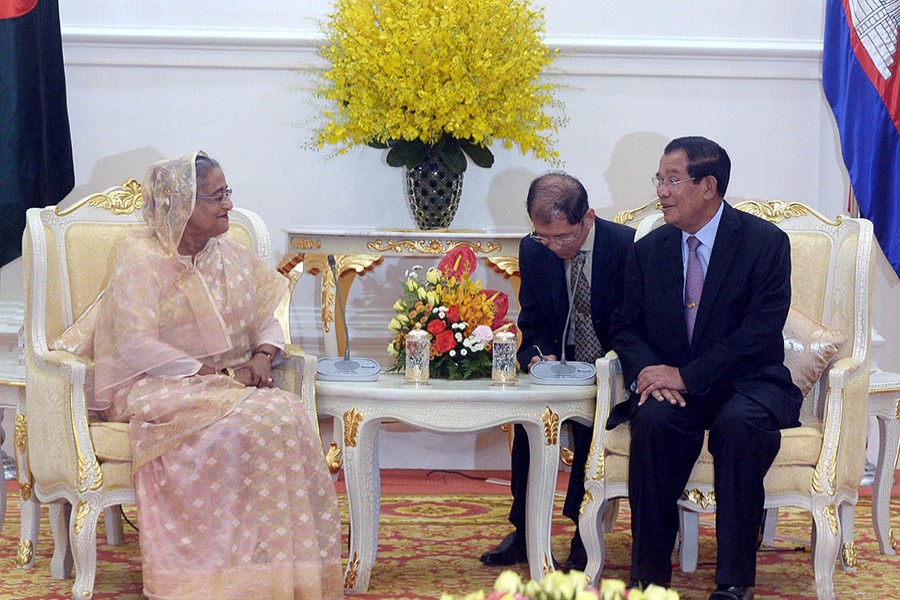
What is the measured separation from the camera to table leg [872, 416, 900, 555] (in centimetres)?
462

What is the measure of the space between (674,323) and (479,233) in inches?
52.2

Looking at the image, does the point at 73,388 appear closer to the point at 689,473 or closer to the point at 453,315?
the point at 453,315

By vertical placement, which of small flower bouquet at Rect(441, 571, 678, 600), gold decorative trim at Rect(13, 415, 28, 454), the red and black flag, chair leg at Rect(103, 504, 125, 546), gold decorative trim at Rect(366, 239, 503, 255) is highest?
the red and black flag

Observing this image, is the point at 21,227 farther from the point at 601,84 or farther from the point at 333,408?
the point at 601,84

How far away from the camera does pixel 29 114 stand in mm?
5500

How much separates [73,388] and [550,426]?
151cm

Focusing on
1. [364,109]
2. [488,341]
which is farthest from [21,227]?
[488,341]

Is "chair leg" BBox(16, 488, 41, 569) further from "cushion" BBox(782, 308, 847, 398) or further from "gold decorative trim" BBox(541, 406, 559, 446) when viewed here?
"cushion" BBox(782, 308, 847, 398)

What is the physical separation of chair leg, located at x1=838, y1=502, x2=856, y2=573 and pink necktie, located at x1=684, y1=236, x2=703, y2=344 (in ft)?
2.99

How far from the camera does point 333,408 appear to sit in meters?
3.99

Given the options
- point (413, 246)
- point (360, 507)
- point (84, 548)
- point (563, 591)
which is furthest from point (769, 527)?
point (563, 591)

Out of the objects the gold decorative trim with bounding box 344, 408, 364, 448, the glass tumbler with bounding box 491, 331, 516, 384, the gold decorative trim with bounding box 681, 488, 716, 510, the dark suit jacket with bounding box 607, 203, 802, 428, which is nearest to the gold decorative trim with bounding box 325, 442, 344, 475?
the gold decorative trim with bounding box 344, 408, 364, 448

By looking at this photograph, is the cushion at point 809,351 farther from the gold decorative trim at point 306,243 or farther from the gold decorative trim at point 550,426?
the gold decorative trim at point 306,243

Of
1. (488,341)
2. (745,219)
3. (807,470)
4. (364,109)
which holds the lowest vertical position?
(807,470)
